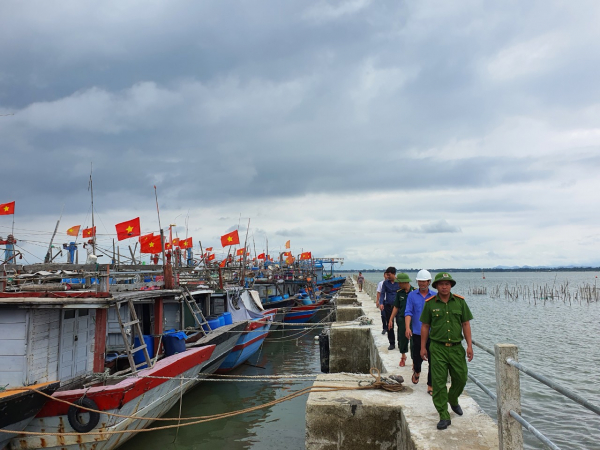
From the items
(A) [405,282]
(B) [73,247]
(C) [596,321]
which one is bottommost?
(C) [596,321]

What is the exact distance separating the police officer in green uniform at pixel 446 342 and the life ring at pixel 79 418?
247 inches

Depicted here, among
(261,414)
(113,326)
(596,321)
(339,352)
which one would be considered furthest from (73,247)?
(596,321)

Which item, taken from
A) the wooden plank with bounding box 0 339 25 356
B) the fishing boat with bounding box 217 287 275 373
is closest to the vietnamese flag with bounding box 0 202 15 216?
the fishing boat with bounding box 217 287 275 373

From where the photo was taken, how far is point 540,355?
19.0 m

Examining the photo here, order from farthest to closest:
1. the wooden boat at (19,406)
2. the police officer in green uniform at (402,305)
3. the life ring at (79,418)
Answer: the life ring at (79,418) → the police officer in green uniform at (402,305) → the wooden boat at (19,406)

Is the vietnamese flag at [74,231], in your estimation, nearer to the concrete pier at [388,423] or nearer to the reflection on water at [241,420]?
the reflection on water at [241,420]

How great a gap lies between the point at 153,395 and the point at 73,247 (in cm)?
1712

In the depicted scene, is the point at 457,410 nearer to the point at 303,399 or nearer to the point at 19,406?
the point at 19,406

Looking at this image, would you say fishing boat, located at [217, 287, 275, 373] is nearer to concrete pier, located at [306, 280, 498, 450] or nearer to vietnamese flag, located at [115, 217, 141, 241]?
vietnamese flag, located at [115, 217, 141, 241]

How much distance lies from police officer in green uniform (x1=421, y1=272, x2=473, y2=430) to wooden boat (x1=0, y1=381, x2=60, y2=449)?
655cm

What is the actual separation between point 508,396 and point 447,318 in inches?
48.4

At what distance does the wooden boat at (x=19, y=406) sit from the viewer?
21.7 ft

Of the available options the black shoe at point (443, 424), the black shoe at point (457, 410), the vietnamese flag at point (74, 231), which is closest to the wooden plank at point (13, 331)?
the black shoe at point (443, 424)

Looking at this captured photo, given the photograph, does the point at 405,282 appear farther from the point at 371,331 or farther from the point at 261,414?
the point at 261,414
